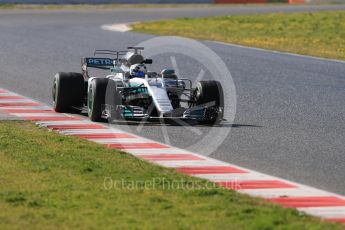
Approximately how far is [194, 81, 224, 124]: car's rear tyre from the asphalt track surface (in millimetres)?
223

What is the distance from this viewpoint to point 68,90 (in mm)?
15898

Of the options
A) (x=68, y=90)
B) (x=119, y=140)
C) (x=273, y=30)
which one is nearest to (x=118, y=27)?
(x=273, y=30)

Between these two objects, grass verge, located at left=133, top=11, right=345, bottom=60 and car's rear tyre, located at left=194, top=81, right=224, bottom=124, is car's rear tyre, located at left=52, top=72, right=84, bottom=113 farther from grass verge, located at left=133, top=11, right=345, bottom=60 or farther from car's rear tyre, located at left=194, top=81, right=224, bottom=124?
grass verge, located at left=133, top=11, right=345, bottom=60

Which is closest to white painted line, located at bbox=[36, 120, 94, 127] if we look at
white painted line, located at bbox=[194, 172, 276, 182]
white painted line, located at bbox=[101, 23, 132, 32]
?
white painted line, located at bbox=[194, 172, 276, 182]

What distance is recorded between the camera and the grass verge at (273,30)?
3294cm

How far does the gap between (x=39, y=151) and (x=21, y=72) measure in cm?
1126

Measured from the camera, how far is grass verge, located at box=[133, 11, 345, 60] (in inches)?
1297

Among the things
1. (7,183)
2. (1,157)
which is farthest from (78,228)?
(1,157)

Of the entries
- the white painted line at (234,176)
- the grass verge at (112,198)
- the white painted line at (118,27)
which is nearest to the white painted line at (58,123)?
the grass verge at (112,198)

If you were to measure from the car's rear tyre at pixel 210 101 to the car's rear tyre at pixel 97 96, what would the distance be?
4.21 ft

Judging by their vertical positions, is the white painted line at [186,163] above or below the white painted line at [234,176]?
below

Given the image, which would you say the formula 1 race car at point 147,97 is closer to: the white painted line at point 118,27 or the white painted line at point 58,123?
the white painted line at point 58,123

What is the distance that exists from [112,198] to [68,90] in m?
6.56

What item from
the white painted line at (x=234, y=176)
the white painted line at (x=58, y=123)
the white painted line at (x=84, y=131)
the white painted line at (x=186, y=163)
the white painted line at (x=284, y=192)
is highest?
the white painted line at (x=284, y=192)
